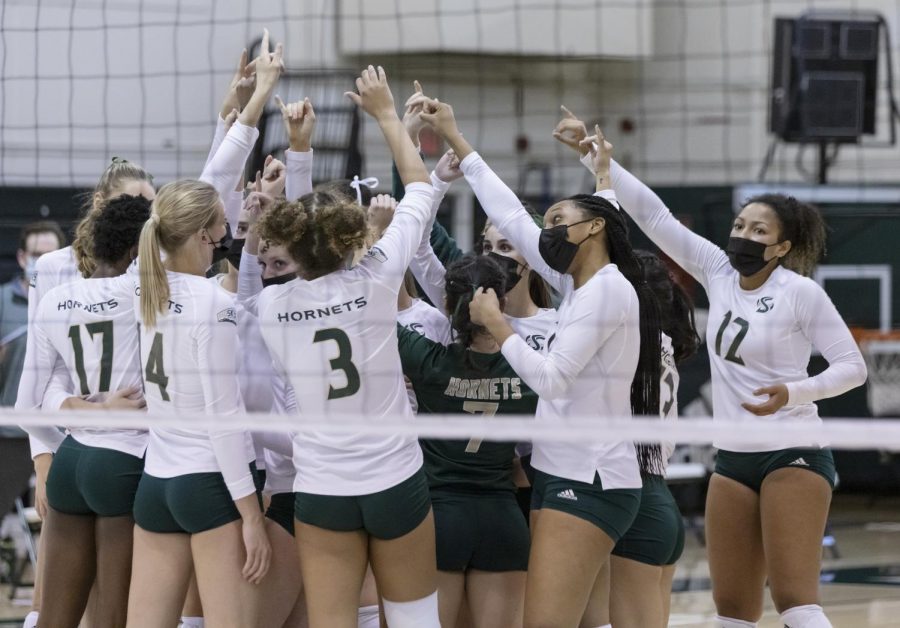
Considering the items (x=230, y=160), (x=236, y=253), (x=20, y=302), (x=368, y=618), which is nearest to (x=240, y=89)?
(x=230, y=160)

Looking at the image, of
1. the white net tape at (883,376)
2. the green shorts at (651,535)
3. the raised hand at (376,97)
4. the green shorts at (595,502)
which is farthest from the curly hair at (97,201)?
the white net tape at (883,376)

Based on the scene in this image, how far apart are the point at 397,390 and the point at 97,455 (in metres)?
0.89

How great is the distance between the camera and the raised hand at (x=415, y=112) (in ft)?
11.8

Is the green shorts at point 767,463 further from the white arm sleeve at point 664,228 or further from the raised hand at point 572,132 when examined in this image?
the raised hand at point 572,132

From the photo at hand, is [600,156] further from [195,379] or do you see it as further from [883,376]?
[883,376]

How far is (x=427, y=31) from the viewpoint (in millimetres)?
10266

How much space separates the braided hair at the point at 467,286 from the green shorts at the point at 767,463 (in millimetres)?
1004

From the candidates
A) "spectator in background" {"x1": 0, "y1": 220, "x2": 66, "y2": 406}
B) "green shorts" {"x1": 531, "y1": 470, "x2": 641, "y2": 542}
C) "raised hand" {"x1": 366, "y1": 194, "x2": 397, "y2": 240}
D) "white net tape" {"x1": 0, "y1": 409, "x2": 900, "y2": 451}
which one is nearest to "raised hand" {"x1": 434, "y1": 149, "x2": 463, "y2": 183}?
"raised hand" {"x1": 366, "y1": 194, "x2": 397, "y2": 240}

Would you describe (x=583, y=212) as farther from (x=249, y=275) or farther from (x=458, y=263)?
(x=249, y=275)

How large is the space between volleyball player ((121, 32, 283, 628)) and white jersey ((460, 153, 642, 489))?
75 cm

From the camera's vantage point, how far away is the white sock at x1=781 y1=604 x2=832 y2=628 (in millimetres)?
3584

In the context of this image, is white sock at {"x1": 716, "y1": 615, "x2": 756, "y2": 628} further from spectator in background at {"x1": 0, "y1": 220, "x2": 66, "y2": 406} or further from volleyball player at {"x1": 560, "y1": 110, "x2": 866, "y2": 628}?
spectator in background at {"x1": 0, "y1": 220, "x2": 66, "y2": 406}

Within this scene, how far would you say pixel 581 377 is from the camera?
319cm

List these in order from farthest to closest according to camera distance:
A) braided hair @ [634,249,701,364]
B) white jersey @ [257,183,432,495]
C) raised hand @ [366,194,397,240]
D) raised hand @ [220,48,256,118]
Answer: raised hand @ [220,48,256,118]
braided hair @ [634,249,701,364]
raised hand @ [366,194,397,240]
white jersey @ [257,183,432,495]
